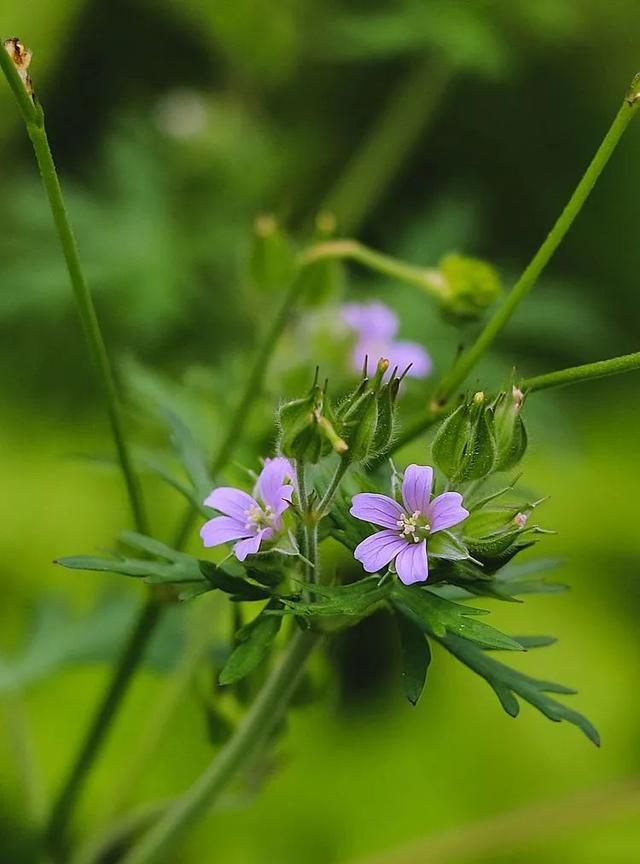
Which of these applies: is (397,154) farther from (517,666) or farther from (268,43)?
(517,666)

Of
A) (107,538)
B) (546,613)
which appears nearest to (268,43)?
(107,538)

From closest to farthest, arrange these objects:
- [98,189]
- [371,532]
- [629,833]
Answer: [371,532] → [629,833] → [98,189]

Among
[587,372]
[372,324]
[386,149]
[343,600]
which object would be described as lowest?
[343,600]

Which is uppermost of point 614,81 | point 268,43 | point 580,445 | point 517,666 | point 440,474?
point 614,81

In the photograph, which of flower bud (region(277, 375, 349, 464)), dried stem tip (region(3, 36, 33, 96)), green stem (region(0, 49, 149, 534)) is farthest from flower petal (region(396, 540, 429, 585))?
dried stem tip (region(3, 36, 33, 96))

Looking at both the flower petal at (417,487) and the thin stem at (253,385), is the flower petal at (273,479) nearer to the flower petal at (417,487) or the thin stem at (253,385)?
the flower petal at (417,487)

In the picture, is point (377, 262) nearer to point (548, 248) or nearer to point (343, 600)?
point (548, 248)

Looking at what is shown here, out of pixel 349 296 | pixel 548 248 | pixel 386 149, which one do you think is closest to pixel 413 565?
pixel 548 248
